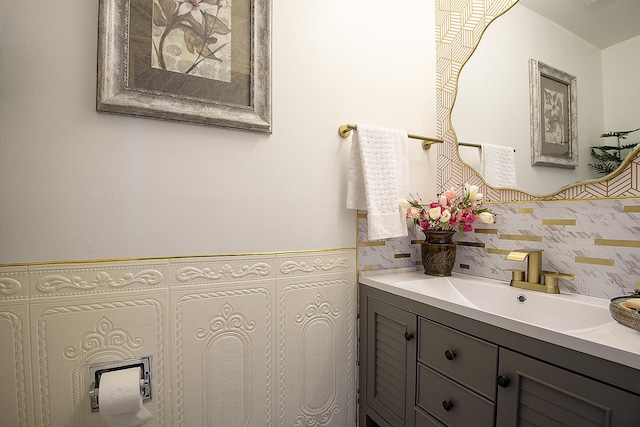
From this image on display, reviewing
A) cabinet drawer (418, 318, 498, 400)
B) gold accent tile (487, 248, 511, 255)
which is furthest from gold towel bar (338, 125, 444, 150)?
cabinet drawer (418, 318, 498, 400)

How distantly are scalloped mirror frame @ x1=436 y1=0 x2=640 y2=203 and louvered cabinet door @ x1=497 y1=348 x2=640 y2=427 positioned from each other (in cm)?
70

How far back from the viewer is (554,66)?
1213 millimetres

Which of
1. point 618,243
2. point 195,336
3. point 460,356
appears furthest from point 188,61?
point 618,243

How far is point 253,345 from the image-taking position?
125 cm

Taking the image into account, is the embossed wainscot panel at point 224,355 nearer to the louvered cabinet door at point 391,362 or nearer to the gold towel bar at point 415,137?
the louvered cabinet door at point 391,362

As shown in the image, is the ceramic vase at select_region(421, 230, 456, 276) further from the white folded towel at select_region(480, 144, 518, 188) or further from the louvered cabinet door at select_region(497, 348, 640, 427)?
the louvered cabinet door at select_region(497, 348, 640, 427)

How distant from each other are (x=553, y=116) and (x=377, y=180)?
28.1 inches

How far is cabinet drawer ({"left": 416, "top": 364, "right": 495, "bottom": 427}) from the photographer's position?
0.92m

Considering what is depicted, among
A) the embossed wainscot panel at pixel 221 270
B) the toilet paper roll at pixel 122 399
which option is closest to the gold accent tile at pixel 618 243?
the embossed wainscot panel at pixel 221 270

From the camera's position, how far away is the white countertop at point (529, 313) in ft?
2.18

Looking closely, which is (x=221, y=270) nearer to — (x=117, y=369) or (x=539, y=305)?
(x=117, y=369)

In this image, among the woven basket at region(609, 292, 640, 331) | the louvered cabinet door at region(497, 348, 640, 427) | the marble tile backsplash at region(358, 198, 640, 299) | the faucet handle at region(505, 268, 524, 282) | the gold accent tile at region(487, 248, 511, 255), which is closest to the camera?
the louvered cabinet door at region(497, 348, 640, 427)

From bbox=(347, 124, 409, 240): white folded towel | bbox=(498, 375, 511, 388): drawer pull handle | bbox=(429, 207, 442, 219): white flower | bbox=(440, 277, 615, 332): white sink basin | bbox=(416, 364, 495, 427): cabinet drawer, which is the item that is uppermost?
bbox=(347, 124, 409, 240): white folded towel

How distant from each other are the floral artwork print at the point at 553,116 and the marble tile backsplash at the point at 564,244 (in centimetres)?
26
